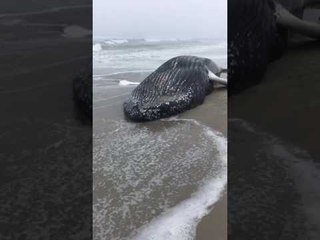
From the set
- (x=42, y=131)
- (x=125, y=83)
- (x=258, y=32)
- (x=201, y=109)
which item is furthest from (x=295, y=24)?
(x=42, y=131)

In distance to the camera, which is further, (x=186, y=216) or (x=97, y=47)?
(x=97, y=47)

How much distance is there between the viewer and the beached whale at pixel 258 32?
1026mm

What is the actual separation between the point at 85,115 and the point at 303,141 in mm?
531

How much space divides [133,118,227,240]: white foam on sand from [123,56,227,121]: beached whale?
0.18 meters

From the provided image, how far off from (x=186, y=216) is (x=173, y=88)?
0.33 m

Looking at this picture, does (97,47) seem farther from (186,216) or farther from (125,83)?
(186,216)

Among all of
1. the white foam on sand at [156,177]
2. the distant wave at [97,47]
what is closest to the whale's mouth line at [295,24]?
the white foam on sand at [156,177]

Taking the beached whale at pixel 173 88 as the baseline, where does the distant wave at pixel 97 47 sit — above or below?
above

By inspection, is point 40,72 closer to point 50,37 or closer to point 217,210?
point 50,37

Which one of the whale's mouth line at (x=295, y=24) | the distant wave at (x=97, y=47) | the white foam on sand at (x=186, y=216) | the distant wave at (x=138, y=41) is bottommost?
the white foam on sand at (x=186, y=216)

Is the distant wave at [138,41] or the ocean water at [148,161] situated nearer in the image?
the ocean water at [148,161]

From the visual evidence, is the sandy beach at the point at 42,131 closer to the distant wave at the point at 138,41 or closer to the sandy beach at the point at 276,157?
the distant wave at the point at 138,41

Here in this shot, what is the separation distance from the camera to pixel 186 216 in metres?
0.96

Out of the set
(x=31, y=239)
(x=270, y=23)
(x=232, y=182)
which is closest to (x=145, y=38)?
(x=270, y=23)
